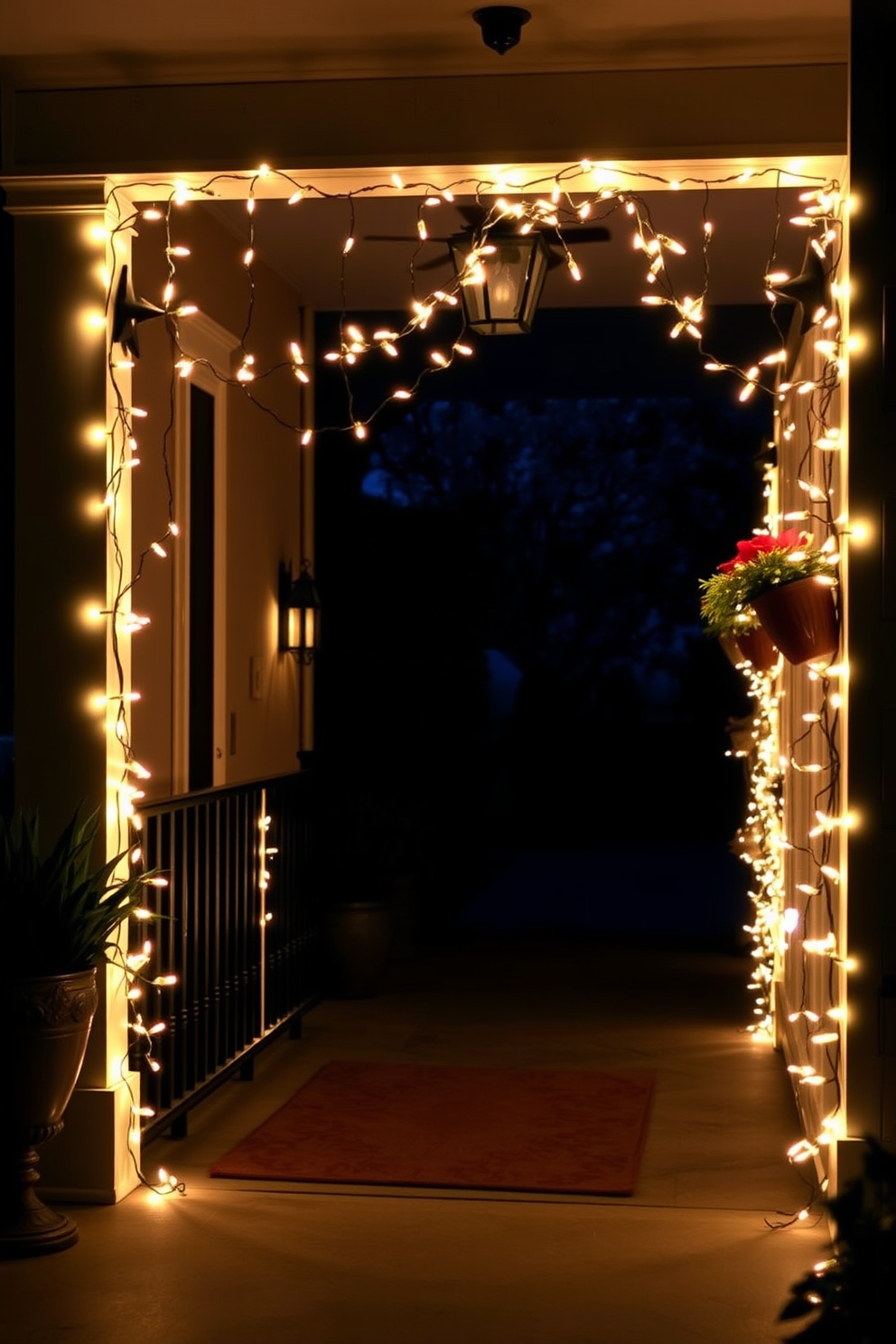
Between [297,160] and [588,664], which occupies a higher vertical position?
[297,160]

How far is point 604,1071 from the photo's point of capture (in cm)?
599

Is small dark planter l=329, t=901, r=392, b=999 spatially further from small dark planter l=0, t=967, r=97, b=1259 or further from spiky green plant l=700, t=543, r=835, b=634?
spiky green plant l=700, t=543, r=835, b=634

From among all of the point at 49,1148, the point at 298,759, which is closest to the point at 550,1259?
the point at 49,1148

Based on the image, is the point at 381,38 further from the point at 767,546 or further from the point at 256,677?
the point at 256,677

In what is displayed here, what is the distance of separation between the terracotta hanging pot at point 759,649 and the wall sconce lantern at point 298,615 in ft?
10.6

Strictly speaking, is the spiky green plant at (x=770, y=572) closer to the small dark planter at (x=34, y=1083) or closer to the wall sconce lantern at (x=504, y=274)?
the wall sconce lantern at (x=504, y=274)

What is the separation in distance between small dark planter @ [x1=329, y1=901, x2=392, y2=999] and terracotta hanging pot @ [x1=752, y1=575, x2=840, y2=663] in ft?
11.8

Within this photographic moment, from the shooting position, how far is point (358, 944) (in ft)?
23.9

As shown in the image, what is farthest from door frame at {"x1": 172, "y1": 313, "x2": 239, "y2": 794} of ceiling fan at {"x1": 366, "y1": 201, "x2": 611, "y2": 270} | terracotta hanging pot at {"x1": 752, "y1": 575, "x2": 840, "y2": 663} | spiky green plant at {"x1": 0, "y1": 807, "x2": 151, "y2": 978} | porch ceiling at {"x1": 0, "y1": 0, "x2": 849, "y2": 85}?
terracotta hanging pot at {"x1": 752, "y1": 575, "x2": 840, "y2": 663}

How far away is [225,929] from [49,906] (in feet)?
5.53

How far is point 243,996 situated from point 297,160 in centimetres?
294

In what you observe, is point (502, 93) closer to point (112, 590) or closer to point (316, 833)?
point (112, 590)

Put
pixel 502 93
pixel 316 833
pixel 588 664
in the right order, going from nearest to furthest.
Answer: pixel 502 93
pixel 316 833
pixel 588 664

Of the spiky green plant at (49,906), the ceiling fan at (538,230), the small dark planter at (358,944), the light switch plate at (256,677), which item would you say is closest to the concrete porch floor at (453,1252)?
the spiky green plant at (49,906)
